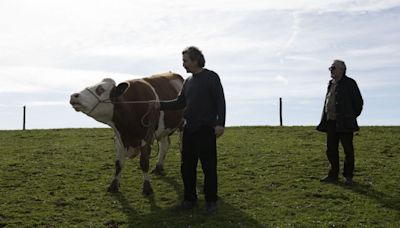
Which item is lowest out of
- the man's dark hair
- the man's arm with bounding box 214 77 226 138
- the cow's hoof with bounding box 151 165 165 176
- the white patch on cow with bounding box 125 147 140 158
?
the cow's hoof with bounding box 151 165 165 176

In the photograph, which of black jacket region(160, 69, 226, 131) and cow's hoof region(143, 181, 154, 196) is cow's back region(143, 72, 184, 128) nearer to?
cow's hoof region(143, 181, 154, 196)

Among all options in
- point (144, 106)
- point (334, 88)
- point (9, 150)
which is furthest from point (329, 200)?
point (9, 150)

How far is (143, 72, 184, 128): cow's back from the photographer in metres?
10.8

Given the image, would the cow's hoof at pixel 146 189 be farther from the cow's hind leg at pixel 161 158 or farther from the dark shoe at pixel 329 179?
the dark shoe at pixel 329 179

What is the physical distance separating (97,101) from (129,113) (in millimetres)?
662

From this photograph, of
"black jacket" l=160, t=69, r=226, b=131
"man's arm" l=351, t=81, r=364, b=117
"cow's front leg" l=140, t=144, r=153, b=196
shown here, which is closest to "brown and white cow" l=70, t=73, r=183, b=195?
"cow's front leg" l=140, t=144, r=153, b=196

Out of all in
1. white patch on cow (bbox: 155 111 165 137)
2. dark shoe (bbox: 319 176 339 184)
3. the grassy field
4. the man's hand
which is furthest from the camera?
dark shoe (bbox: 319 176 339 184)

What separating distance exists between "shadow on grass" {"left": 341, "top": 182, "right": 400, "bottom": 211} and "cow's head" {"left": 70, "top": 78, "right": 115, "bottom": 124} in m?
4.97

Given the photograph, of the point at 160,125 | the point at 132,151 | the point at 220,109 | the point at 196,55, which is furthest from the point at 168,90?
the point at 220,109

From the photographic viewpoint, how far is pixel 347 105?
34.8ft

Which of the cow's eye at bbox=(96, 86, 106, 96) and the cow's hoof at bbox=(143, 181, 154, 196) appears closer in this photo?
the cow's eye at bbox=(96, 86, 106, 96)

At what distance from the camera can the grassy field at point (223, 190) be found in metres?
8.50

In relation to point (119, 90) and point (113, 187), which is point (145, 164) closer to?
point (113, 187)

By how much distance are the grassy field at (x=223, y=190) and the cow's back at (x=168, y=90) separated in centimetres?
131
